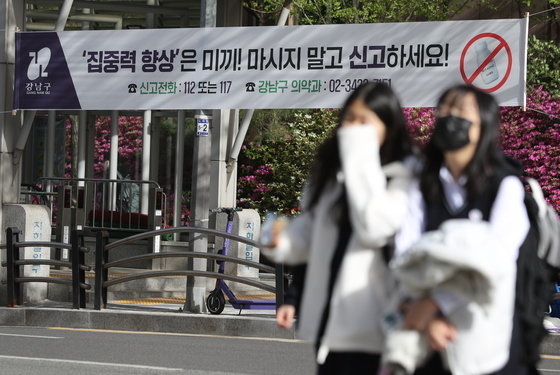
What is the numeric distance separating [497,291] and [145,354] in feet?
23.1

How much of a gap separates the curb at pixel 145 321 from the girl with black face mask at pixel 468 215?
323 inches

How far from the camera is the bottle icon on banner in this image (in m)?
12.8

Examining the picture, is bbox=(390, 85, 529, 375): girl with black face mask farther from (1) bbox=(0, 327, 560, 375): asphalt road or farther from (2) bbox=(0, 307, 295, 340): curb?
(2) bbox=(0, 307, 295, 340): curb

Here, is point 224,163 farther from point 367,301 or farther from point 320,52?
point 367,301

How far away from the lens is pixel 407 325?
3.45 m

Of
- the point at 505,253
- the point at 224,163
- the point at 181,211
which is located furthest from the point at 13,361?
the point at 181,211

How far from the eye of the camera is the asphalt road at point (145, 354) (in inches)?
354

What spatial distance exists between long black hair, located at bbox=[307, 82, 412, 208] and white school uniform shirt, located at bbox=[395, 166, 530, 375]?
19 cm

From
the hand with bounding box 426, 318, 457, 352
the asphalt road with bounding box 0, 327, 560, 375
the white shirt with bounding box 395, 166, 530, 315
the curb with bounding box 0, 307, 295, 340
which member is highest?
the white shirt with bounding box 395, 166, 530, 315

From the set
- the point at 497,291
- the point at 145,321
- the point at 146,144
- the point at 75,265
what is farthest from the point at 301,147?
the point at 497,291

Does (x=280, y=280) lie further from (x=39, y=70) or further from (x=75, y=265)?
(x=39, y=70)

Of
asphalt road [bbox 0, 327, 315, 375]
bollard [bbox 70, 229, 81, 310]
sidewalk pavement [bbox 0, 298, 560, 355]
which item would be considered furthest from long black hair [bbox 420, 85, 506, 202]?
bollard [bbox 70, 229, 81, 310]

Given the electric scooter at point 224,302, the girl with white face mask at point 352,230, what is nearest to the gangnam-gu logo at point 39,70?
the electric scooter at point 224,302

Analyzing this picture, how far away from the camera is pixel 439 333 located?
11.2 ft
